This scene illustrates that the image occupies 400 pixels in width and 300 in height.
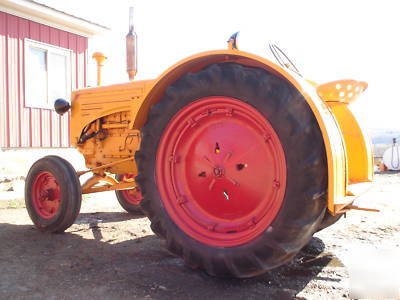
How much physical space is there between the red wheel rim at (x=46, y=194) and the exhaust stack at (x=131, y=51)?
1.40 meters

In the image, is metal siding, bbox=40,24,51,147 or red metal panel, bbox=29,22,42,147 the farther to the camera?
metal siding, bbox=40,24,51,147

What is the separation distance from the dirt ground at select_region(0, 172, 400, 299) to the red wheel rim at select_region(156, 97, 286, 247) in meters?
0.34

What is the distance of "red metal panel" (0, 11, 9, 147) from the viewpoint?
7230mm

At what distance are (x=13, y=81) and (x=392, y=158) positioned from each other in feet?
40.4

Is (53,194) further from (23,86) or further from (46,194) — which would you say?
(23,86)

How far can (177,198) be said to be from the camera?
254 centimetres

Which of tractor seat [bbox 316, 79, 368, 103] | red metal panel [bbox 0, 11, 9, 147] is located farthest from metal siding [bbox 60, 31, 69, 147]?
tractor seat [bbox 316, 79, 368, 103]

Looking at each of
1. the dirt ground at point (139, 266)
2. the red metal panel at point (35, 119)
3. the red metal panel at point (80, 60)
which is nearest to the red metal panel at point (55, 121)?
the red metal panel at point (35, 119)

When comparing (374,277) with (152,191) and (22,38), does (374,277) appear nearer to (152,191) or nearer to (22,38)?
(152,191)

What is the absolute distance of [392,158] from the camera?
13.3m

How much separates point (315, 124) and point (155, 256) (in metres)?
1.65

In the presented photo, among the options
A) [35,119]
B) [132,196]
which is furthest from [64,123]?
[132,196]

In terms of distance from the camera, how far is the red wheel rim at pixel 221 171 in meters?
2.20

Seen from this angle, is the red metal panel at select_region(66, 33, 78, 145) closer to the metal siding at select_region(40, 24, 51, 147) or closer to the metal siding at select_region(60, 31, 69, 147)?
the metal siding at select_region(60, 31, 69, 147)
